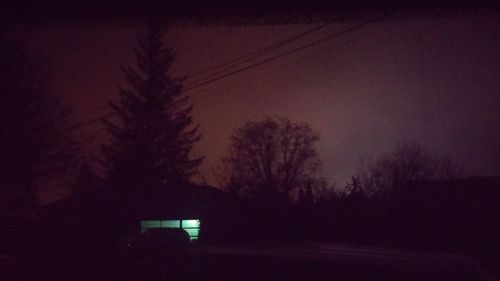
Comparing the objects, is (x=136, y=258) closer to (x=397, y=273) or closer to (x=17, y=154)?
(x=397, y=273)

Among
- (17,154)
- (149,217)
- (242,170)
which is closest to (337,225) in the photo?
(17,154)

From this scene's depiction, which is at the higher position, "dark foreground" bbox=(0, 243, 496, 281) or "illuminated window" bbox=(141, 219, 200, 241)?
"illuminated window" bbox=(141, 219, 200, 241)

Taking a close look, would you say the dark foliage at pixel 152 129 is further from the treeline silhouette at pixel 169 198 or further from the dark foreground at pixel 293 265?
the dark foreground at pixel 293 265

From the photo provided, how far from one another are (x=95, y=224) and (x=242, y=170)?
2004cm

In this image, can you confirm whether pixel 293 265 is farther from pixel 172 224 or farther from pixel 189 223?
pixel 189 223

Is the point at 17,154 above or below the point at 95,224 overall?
above

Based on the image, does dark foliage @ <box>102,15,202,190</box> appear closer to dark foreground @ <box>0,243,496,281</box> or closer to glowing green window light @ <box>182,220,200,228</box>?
glowing green window light @ <box>182,220,200,228</box>

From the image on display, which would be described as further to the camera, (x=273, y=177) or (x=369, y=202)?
(x=273, y=177)

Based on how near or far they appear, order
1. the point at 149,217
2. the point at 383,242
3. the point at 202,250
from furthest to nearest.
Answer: the point at 149,217, the point at 383,242, the point at 202,250

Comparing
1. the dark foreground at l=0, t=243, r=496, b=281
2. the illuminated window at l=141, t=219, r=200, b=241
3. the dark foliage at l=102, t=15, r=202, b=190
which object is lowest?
the dark foreground at l=0, t=243, r=496, b=281

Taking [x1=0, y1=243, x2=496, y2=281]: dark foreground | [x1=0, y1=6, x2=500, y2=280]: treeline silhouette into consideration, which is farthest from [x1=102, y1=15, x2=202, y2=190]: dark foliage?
[x1=0, y1=243, x2=496, y2=281]: dark foreground

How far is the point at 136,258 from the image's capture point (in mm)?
6078

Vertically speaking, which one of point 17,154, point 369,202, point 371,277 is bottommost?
point 371,277

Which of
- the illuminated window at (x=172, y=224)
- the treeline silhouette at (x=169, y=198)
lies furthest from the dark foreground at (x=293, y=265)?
the illuminated window at (x=172, y=224)
